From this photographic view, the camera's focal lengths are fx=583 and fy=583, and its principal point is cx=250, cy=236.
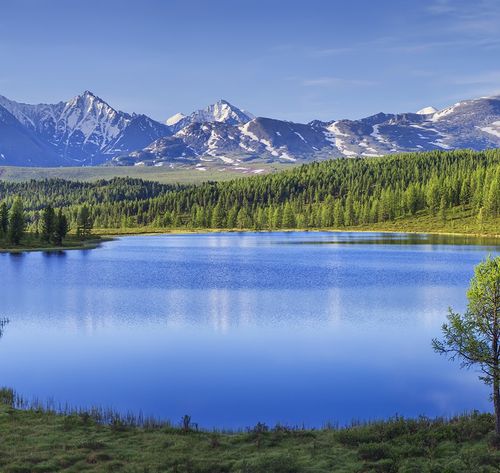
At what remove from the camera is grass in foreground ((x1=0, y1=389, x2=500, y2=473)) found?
801 inches

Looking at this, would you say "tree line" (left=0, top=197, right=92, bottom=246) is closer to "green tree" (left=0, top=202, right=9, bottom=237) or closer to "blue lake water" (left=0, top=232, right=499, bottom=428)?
"green tree" (left=0, top=202, right=9, bottom=237)

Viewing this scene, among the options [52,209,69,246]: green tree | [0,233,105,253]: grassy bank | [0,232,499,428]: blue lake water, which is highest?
[52,209,69,246]: green tree

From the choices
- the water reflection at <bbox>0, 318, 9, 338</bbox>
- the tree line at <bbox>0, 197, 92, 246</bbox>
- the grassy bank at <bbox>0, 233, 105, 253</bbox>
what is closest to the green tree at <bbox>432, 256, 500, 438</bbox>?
the water reflection at <bbox>0, 318, 9, 338</bbox>

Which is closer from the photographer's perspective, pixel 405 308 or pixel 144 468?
pixel 144 468

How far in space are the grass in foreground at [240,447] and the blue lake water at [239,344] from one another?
14.3 feet

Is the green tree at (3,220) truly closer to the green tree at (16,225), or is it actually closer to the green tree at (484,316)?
the green tree at (16,225)

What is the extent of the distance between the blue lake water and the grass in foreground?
435 centimetres

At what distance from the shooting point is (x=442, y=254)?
131875mm

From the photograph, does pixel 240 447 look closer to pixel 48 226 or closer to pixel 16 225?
pixel 16 225

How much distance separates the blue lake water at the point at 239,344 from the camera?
32.5 m

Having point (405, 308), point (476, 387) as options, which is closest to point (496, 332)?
point (476, 387)

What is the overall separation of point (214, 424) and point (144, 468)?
911cm

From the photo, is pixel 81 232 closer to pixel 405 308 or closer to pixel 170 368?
pixel 405 308

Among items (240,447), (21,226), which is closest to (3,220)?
(21,226)
